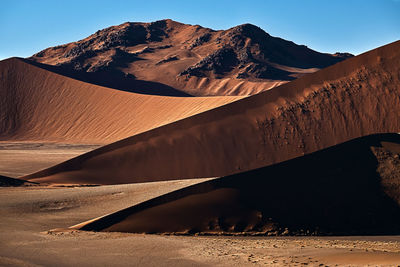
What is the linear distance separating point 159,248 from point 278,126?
261 inches

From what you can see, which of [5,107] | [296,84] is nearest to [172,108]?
[5,107]

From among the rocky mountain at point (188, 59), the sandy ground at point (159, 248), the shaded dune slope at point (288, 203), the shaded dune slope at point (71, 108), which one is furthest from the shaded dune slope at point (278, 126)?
the rocky mountain at point (188, 59)

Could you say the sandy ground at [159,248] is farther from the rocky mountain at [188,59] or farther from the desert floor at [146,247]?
the rocky mountain at [188,59]

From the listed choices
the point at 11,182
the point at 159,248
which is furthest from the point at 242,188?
the point at 11,182

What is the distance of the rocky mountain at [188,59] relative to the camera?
69.1m

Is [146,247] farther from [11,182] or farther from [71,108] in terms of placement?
[71,108]

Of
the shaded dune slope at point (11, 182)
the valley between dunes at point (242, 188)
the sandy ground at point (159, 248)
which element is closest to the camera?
the sandy ground at point (159, 248)

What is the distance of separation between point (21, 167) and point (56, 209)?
41.5ft

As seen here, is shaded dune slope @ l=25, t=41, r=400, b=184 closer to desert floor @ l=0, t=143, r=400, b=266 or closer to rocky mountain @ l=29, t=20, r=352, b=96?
desert floor @ l=0, t=143, r=400, b=266

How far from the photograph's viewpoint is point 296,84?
13.0m

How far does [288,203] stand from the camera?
8281 mm

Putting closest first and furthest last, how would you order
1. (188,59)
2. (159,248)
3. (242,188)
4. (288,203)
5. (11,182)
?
(159,248)
(288,203)
(242,188)
(11,182)
(188,59)

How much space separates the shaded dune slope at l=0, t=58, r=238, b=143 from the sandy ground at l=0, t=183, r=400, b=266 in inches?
1114

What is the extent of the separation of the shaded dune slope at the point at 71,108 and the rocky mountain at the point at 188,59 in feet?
28.0
